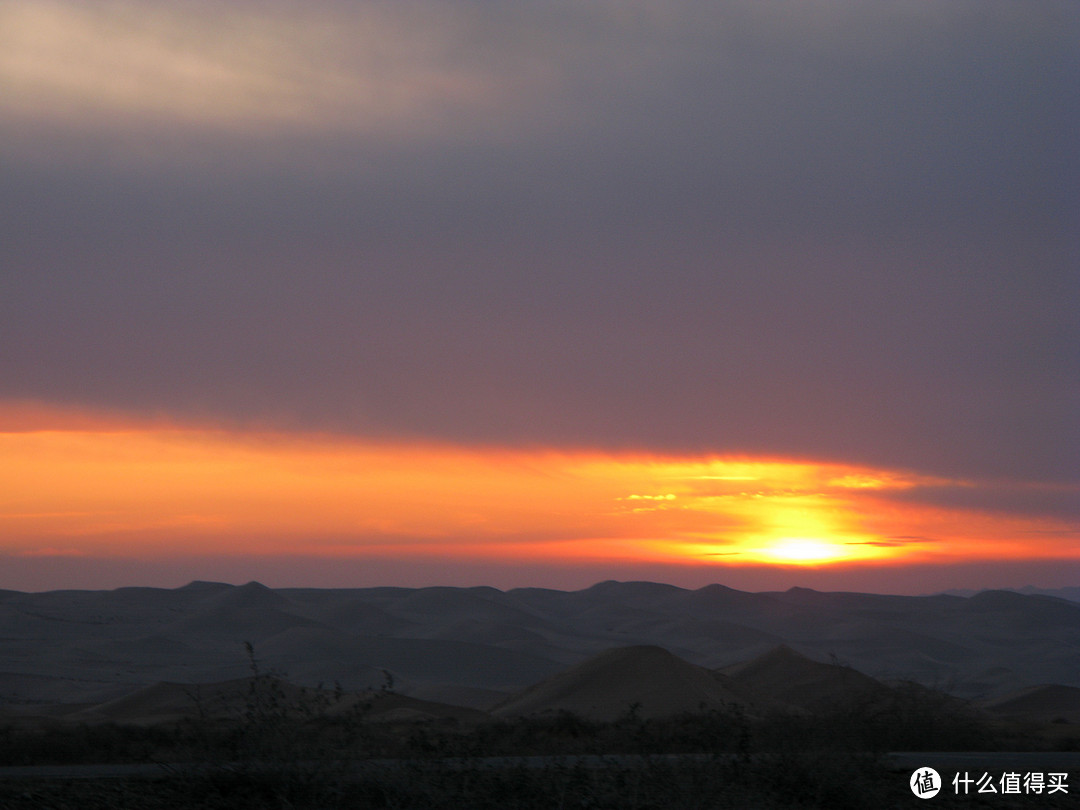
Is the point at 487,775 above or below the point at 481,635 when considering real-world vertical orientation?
above

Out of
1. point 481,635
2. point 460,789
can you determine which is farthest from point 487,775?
point 481,635

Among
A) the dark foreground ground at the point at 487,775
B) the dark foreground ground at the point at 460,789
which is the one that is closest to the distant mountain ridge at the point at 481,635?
the dark foreground ground at the point at 487,775

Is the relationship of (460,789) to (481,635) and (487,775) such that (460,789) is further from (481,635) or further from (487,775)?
(481,635)

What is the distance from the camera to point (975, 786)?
15406 millimetres

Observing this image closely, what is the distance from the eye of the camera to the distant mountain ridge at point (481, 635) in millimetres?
66675

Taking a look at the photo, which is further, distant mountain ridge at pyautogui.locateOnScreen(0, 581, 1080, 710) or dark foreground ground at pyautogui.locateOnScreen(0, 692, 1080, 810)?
distant mountain ridge at pyautogui.locateOnScreen(0, 581, 1080, 710)

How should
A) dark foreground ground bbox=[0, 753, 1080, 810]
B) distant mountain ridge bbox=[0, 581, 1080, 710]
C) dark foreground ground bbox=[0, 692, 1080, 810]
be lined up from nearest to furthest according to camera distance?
dark foreground ground bbox=[0, 753, 1080, 810], dark foreground ground bbox=[0, 692, 1080, 810], distant mountain ridge bbox=[0, 581, 1080, 710]

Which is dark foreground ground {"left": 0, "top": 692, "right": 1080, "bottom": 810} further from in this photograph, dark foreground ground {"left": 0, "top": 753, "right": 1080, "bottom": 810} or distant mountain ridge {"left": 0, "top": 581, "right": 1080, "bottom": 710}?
distant mountain ridge {"left": 0, "top": 581, "right": 1080, "bottom": 710}

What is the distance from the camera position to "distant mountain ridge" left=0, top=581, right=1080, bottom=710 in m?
66.7

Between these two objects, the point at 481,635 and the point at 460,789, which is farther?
the point at 481,635

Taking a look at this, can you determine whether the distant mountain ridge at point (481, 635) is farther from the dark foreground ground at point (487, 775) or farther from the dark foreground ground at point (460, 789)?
the dark foreground ground at point (460, 789)

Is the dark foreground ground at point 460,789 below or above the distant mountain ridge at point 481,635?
above

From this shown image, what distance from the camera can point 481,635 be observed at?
92.1 m

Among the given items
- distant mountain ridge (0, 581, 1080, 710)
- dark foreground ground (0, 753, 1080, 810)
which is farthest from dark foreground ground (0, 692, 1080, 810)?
distant mountain ridge (0, 581, 1080, 710)
